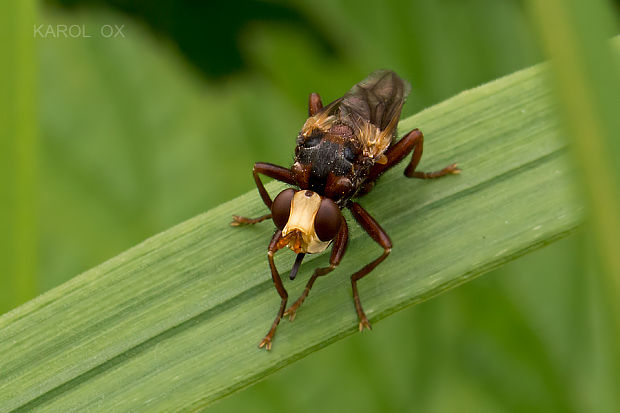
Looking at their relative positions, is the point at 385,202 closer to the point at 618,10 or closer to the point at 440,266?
the point at 440,266

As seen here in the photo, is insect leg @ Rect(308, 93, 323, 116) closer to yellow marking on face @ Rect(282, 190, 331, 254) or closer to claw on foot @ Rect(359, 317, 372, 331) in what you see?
yellow marking on face @ Rect(282, 190, 331, 254)

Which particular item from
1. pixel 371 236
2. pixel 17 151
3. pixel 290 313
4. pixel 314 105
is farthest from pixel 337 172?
pixel 17 151

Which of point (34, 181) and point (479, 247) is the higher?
point (34, 181)

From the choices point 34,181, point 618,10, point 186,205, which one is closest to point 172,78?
point 186,205

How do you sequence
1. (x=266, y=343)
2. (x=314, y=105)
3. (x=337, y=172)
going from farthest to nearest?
(x=314, y=105) → (x=337, y=172) → (x=266, y=343)

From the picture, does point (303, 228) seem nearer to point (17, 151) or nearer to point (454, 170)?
point (454, 170)

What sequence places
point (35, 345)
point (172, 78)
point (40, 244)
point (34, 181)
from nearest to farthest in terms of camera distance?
point (35, 345), point (34, 181), point (40, 244), point (172, 78)

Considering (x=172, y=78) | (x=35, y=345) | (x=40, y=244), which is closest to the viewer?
(x=35, y=345)

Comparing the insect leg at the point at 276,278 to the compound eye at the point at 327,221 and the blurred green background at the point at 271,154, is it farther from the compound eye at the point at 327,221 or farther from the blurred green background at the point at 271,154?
the blurred green background at the point at 271,154

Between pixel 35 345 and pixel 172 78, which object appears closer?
pixel 35 345
